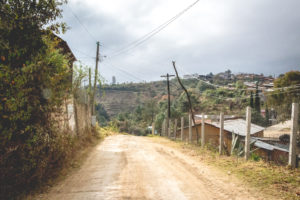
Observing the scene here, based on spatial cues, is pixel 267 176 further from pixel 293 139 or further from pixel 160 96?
pixel 160 96

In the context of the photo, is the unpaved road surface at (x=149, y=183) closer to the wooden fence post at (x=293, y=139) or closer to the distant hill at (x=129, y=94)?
the wooden fence post at (x=293, y=139)

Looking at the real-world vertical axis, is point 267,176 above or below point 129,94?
below

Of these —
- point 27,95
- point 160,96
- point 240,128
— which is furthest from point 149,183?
point 160,96

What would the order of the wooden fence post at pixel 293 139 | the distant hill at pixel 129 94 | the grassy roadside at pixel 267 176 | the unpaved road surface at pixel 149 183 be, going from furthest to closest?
1. the distant hill at pixel 129 94
2. the wooden fence post at pixel 293 139
3. the grassy roadside at pixel 267 176
4. the unpaved road surface at pixel 149 183

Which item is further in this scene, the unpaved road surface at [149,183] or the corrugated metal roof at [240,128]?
the corrugated metal roof at [240,128]

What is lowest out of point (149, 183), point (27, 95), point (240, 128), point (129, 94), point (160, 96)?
point (149, 183)

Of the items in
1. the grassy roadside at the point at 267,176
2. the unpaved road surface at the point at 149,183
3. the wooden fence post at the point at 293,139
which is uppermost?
the wooden fence post at the point at 293,139

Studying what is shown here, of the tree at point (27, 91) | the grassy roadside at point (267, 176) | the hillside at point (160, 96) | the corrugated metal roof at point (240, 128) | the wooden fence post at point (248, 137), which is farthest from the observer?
the hillside at point (160, 96)

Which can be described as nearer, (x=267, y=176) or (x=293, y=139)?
(x=267, y=176)

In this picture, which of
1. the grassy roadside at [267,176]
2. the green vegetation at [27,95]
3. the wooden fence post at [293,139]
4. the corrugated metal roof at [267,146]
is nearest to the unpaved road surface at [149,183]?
the grassy roadside at [267,176]

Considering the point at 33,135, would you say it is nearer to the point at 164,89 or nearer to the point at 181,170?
the point at 181,170

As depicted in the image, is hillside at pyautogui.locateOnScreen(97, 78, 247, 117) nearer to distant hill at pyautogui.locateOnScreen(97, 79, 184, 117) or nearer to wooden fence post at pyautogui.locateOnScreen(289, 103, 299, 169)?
distant hill at pyautogui.locateOnScreen(97, 79, 184, 117)

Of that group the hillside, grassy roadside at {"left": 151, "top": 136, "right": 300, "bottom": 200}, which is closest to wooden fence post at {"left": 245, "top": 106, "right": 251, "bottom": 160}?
grassy roadside at {"left": 151, "top": 136, "right": 300, "bottom": 200}

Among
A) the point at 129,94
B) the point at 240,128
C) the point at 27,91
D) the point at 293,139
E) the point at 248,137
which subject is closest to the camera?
the point at 27,91
